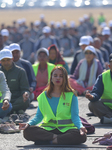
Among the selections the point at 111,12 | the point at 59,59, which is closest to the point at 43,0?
the point at 111,12

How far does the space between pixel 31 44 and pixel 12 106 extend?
10171 millimetres

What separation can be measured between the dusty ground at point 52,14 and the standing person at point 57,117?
60040 mm

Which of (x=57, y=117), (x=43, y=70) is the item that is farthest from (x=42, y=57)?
(x=57, y=117)

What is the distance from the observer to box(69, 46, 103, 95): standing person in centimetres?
1167

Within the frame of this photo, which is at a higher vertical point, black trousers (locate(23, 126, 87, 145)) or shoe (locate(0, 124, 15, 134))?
black trousers (locate(23, 126, 87, 145))

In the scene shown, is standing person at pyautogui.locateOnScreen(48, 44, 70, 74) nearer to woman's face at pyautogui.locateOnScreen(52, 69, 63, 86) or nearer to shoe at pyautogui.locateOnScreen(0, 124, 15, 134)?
shoe at pyautogui.locateOnScreen(0, 124, 15, 134)

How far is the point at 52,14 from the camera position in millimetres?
76438

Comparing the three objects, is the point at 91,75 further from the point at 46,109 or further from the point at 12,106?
the point at 46,109

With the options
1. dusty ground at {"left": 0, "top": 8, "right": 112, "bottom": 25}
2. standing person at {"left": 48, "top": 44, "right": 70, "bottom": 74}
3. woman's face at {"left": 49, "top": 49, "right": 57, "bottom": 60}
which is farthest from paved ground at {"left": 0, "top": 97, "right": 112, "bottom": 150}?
dusty ground at {"left": 0, "top": 8, "right": 112, "bottom": 25}

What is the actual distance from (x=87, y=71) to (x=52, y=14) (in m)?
65.4

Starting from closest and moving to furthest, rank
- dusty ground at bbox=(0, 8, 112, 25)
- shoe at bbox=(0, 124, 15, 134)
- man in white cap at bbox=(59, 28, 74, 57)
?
shoe at bbox=(0, 124, 15, 134)
man in white cap at bbox=(59, 28, 74, 57)
dusty ground at bbox=(0, 8, 112, 25)

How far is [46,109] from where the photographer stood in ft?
21.2

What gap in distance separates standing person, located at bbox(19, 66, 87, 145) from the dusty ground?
6004cm

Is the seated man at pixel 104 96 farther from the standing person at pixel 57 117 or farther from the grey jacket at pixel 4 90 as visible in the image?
the standing person at pixel 57 117
